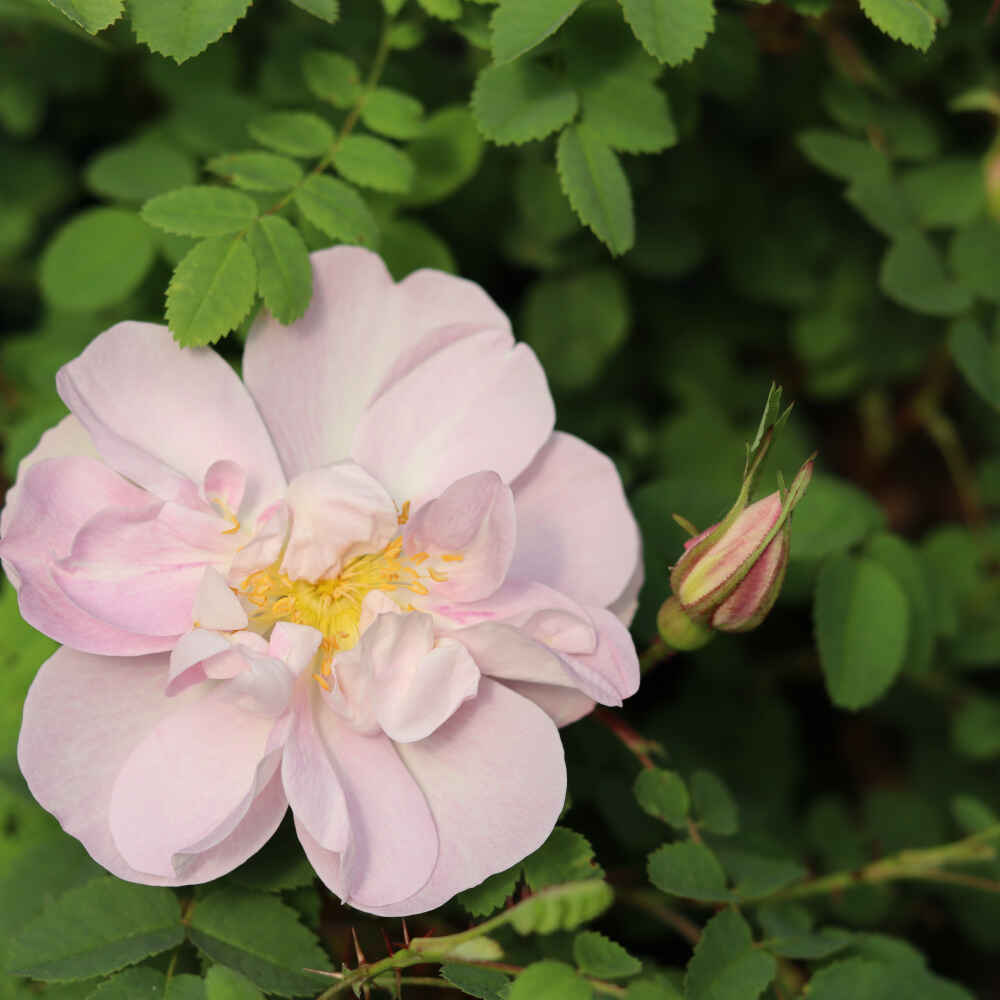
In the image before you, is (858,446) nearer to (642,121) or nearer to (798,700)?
(798,700)

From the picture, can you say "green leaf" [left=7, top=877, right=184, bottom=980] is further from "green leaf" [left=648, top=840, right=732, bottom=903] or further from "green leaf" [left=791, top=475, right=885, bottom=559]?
"green leaf" [left=791, top=475, right=885, bottom=559]

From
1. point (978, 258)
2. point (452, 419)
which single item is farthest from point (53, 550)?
point (978, 258)

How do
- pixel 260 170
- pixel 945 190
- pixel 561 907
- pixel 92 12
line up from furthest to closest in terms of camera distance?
pixel 945 190 < pixel 260 170 < pixel 92 12 < pixel 561 907

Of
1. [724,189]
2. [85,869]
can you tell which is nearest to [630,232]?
[724,189]

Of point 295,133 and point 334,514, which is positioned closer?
point 334,514

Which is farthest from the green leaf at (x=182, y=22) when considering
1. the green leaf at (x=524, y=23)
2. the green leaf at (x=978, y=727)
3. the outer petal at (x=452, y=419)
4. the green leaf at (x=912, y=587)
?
the green leaf at (x=978, y=727)

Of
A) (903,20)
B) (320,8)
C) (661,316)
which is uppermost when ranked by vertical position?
(903,20)

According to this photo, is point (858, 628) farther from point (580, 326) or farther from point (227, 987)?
point (227, 987)
